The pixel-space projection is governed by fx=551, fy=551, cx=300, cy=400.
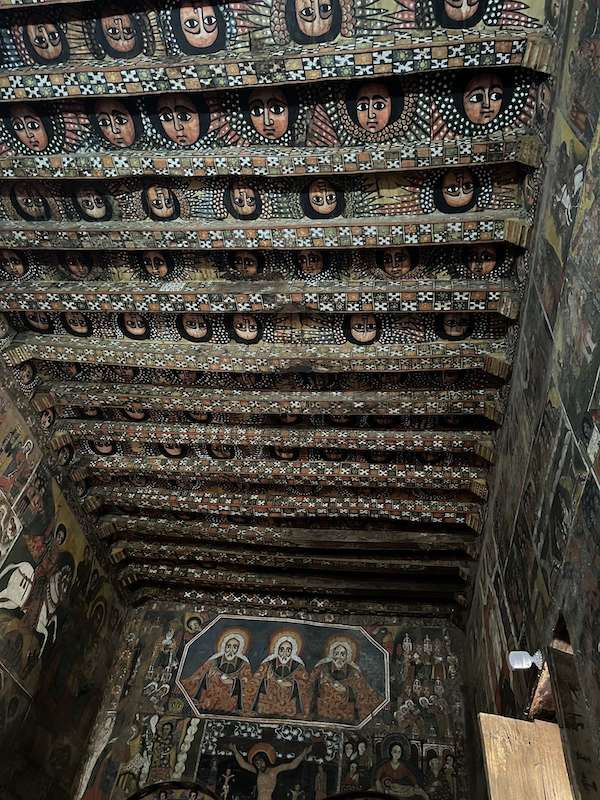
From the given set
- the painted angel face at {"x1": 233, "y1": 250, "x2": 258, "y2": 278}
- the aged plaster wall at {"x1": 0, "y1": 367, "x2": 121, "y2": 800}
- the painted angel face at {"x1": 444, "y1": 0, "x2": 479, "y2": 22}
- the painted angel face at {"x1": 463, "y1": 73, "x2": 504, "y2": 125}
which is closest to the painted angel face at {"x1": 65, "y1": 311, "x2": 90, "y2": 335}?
the aged plaster wall at {"x1": 0, "y1": 367, "x2": 121, "y2": 800}

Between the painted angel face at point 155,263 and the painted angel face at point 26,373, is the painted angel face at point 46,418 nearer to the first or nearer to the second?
the painted angel face at point 26,373

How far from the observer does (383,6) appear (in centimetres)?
348

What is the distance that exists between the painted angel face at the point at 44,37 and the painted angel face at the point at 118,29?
0.35 meters

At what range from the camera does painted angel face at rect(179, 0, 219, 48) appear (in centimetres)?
360

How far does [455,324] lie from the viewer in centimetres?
536

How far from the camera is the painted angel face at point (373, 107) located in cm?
389

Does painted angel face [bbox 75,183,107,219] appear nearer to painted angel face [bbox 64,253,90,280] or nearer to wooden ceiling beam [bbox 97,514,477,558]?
painted angel face [bbox 64,253,90,280]

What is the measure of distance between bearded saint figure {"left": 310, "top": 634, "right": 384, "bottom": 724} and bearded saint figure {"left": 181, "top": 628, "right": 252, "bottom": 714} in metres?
1.17

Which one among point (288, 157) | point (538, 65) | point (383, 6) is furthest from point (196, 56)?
point (538, 65)

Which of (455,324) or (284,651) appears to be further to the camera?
(284,651)

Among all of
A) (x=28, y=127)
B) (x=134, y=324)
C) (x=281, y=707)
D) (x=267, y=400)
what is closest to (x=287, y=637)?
(x=281, y=707)

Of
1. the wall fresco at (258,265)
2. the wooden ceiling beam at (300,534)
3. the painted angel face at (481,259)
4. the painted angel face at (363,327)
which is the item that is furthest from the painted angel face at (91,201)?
the wooden ceiling beam at (300,534)

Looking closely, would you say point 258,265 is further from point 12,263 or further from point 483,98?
point 12,263

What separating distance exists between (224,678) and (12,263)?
7073mm
